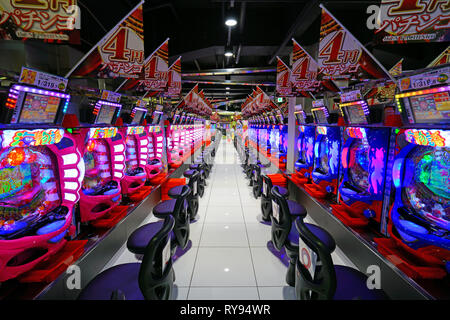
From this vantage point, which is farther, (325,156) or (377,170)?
(325,156)

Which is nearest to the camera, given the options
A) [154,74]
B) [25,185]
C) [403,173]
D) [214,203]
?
[25,185]

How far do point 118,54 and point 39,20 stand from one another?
1133 millimetres

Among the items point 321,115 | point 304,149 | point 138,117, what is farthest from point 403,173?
point 138,117

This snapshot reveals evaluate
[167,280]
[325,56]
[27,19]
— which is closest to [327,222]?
[325,56]

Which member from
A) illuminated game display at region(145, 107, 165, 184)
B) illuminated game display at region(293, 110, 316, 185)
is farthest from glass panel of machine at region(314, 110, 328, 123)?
illuminated game display at region(145, 107, 165, 184)

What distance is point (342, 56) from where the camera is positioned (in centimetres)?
330

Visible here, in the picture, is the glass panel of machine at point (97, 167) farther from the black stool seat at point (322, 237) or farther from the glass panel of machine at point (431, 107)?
the glass panel of machine at point (431, 107)

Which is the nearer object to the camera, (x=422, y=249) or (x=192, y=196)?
(x=422, y=249)

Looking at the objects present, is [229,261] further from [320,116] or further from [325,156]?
[320,116]

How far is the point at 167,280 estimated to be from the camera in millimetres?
2047

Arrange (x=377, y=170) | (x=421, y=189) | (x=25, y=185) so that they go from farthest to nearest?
(x=377, y=170) → (x=421, y=189) → (x=25, y=185)

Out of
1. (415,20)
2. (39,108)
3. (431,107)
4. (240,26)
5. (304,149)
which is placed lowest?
(304,149)

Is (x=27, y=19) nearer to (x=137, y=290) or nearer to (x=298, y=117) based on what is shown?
(x=137, y=290)
